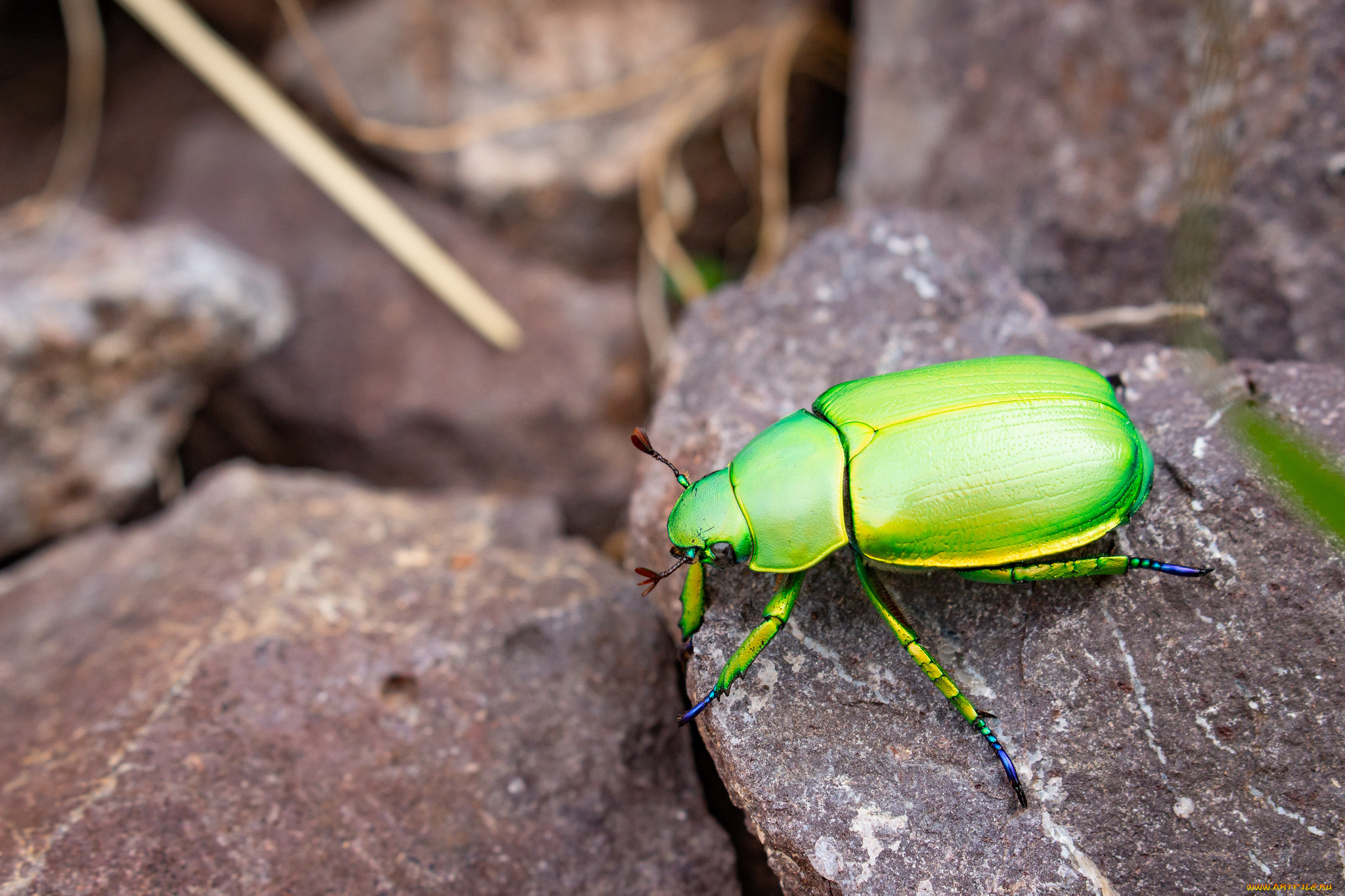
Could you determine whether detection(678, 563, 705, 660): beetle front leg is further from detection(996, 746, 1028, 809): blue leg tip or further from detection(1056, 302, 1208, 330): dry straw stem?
detection(1056, 302, 1208, 330): dry straw stem

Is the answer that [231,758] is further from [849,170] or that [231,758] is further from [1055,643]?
[849,170]

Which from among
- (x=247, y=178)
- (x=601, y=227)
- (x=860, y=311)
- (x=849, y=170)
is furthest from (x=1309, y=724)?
(x=247, y=178)

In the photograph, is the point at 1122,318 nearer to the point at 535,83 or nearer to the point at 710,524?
the point at 710,524

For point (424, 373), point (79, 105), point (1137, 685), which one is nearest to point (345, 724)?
point (1137, 685)

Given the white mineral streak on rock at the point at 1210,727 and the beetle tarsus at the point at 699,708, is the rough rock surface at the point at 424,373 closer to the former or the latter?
the beetle tarsus at the point at 699,708

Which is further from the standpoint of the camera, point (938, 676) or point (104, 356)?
point (104, 356)

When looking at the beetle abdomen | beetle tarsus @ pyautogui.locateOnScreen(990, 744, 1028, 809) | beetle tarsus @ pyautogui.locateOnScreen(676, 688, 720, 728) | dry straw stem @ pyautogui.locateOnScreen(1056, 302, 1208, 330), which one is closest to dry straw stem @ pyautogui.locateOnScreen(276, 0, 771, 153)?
dry straw stem @ pyautogui.locateOnScreen(1056, 302, 1208, 330)
